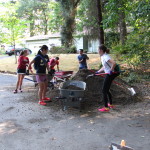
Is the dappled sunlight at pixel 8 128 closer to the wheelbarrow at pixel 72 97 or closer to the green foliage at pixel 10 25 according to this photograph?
the wheelbarrow at pixel 72 97

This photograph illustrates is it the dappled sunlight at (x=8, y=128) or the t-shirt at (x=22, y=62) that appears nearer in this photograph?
the dappled sunlight at (x=8, y=128)

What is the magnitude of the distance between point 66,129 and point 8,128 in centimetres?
128

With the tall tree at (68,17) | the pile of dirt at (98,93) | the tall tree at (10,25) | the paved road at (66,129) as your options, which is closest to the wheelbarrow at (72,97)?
the paved road at (66,129)

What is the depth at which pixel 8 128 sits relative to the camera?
477cm

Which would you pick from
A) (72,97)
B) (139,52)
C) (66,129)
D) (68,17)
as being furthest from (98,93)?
(68,17)

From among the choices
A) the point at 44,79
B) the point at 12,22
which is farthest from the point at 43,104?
the point at 12,22

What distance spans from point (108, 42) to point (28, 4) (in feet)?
79.7

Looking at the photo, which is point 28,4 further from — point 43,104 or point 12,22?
point 43,104

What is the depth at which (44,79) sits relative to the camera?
6.48 meters

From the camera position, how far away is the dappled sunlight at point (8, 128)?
455cm

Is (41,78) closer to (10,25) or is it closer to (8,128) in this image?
(8,128)

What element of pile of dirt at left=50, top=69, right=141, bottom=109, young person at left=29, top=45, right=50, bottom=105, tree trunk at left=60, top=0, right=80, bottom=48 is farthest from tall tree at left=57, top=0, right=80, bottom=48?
young person at left=29, top=45, right=50, bottom=105

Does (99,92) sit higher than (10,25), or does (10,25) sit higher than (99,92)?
(10,25)

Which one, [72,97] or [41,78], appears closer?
[72,97]
